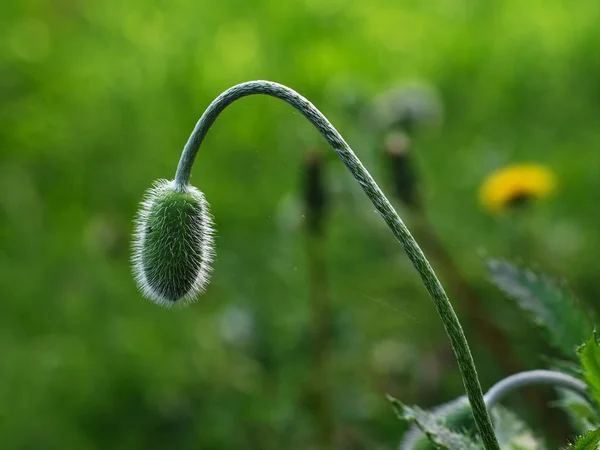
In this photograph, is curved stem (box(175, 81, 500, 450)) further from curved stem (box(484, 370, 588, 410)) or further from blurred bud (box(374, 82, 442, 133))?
blurred bud (box(374, 82, 442, 133))

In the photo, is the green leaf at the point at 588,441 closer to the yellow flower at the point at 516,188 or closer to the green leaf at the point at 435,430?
the green leaf at the point at 435,430

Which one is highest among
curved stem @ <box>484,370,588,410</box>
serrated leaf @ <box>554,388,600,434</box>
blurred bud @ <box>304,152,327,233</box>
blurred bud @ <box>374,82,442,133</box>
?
blurred bud @ <box>374,82,442,133</box>

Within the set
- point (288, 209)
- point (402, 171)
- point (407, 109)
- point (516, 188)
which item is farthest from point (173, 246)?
point (407, 109)

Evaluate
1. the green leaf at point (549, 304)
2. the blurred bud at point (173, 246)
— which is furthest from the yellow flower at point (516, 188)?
the blurred bud at point (173, 246)

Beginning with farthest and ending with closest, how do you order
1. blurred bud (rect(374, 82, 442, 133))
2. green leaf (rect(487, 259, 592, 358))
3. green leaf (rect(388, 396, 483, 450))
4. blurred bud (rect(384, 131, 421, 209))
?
blurred bud (rect(374, 82, 442, 133)), blurred bud (rect(384, 131, 421, 209)), green leaf (rect(487, 259, 592, 358)), green leaf (rect(388, 396, 483, 450))

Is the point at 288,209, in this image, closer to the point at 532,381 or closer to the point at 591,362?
the point at 532,381

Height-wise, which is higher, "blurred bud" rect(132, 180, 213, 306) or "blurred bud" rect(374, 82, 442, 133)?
"blurred bud" rect(374, 82, 442, 133)

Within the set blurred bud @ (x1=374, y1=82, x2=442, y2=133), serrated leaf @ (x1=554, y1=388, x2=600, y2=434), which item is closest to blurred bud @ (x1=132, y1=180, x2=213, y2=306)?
serrated leaf @ (x1=554, y1=388, x2=600, y2=434)
